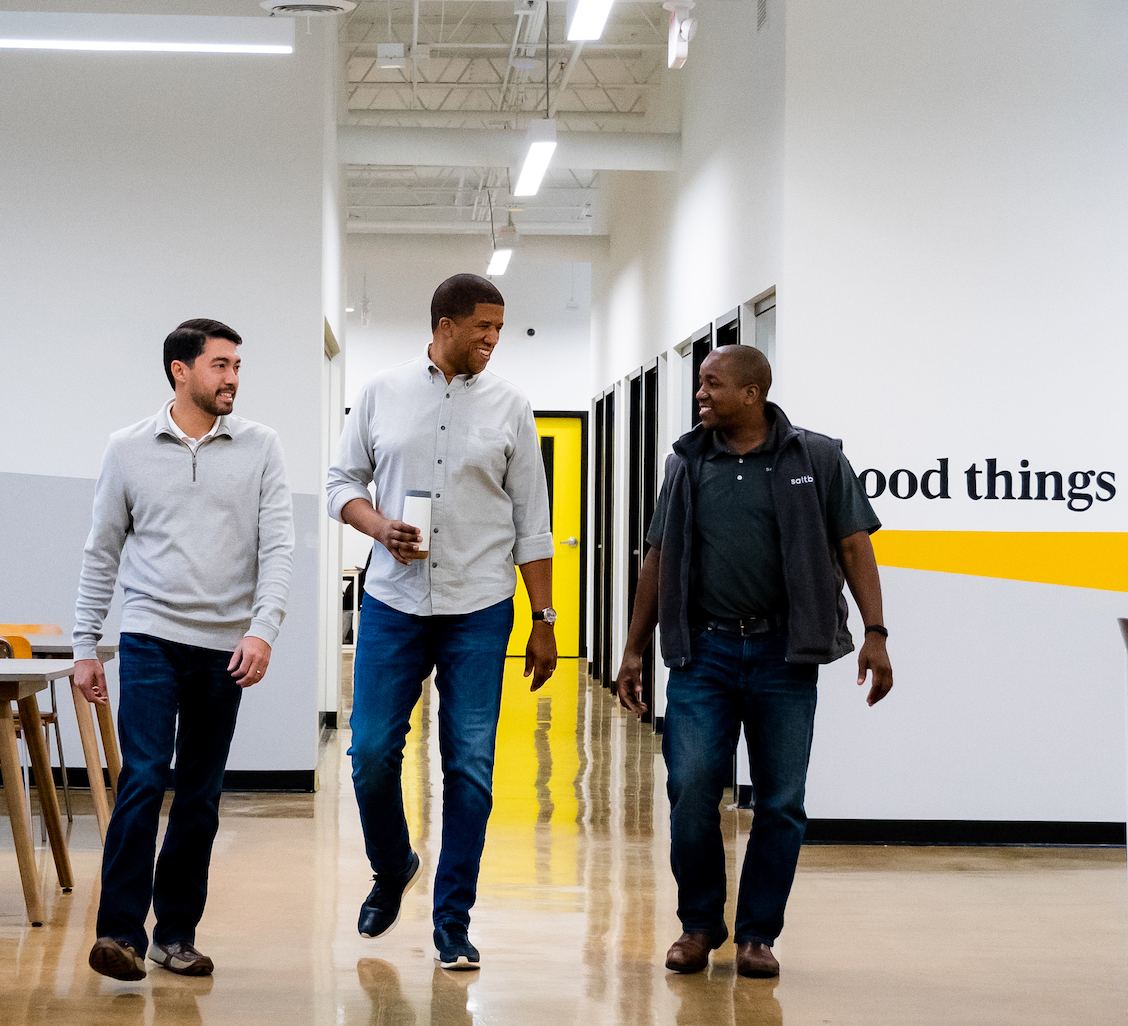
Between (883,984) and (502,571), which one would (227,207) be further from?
(883,984)

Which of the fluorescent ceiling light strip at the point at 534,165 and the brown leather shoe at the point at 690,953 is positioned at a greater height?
the fluorescent ceiling light strip at the point at 534,165

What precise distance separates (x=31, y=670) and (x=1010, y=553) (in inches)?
140

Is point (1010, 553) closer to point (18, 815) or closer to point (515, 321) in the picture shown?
point (18, 815)

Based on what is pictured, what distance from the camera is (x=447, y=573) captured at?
339 cm

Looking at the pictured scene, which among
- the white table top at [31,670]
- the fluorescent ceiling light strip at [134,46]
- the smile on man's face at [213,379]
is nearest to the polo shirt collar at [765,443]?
the smile on man's face at [213,379]

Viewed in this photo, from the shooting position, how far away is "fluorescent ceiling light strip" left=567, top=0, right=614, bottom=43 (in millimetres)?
5469

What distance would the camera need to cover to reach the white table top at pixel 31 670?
375cm

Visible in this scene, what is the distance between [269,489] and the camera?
3.42 meters

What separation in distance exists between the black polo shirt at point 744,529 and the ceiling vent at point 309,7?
2797mm

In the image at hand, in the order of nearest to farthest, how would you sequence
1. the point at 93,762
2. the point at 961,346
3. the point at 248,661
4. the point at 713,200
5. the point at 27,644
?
1. the point at 248,661
2. the point at 27,644
3. the point at 93,762
4. the point at 961,346
5. the point at 713,200

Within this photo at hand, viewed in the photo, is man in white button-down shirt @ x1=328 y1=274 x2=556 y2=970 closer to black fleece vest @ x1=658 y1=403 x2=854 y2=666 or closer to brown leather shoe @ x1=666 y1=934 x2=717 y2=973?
black fleece vest @ x1=658 y1=403 x2=854 y2=666

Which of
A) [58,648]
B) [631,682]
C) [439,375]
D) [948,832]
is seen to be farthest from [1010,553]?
[58,648]

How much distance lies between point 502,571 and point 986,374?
8.98ft

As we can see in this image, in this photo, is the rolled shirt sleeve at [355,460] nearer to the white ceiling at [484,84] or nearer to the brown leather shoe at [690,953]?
the brown leather shoe at [690,953]
